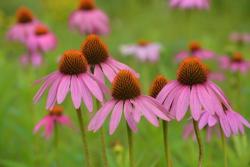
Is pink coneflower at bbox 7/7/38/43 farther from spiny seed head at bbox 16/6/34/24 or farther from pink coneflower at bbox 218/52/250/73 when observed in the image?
pink coneflower at bbox 218/52/250/73

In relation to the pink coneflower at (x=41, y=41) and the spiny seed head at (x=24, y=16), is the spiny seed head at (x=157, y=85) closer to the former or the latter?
the pink coneflower at (x=41, y=41)

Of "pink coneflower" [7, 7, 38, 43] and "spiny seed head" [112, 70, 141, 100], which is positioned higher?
"spiny seed head" [112, 70, 141, 100]

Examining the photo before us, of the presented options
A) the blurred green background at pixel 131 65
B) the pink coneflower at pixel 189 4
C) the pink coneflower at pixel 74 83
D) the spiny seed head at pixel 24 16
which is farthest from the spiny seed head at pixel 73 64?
the spiny seed head at pixel 24 16

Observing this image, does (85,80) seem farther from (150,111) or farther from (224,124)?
(224,124)

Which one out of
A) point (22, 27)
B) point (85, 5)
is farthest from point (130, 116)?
point (22, 27)

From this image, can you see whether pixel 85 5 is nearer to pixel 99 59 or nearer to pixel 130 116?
pixel 99 59

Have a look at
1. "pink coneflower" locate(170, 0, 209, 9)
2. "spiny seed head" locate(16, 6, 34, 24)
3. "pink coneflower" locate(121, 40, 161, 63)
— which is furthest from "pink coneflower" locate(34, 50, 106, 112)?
"pink coneflower" locate(121, 40, 161, 63)
